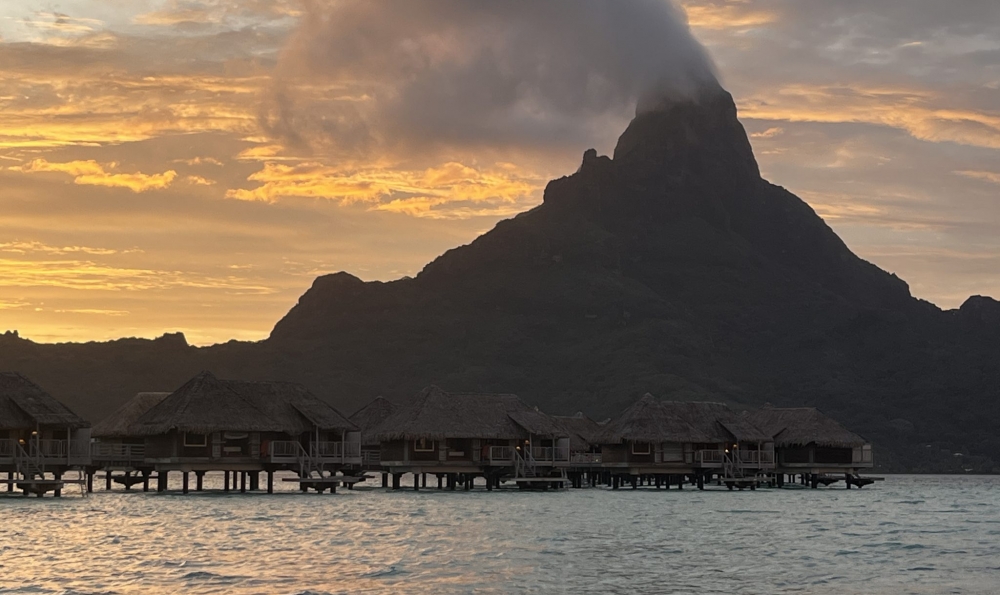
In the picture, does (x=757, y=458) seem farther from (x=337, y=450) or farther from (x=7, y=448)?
(x=7, y=448)

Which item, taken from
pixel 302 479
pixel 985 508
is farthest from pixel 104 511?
pixel 985 508

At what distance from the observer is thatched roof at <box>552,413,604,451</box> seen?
325 ft

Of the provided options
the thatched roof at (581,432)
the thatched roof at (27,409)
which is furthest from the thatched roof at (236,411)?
the thatched roof at (581,432)

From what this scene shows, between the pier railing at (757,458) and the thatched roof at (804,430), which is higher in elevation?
the thatched roof at (804,430)

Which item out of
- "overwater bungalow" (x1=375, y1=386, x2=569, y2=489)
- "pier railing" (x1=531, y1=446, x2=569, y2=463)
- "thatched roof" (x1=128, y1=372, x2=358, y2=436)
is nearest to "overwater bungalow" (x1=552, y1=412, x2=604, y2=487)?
"pier railing" (x1=531, y1=446, x2=569, y2=463)

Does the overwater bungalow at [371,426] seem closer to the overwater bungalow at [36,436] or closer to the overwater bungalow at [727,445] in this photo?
the overwater bungalow at [727,445]

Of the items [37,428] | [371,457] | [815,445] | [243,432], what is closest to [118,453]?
[243,432]

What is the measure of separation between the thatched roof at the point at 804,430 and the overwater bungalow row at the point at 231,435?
35057 mm

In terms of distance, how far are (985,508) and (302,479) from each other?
3818 centimetres

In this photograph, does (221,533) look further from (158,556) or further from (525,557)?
(525,557)

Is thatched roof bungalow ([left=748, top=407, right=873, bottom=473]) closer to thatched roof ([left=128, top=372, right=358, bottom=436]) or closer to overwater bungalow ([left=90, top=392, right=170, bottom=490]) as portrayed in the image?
thatched roof ([left=128, top=372, right=358, bottom=436])

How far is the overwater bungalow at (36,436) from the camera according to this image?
67.7 meters

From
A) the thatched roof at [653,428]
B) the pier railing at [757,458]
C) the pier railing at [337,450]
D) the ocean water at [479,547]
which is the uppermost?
the thatched roof at [653,428]

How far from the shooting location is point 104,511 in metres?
60.7
